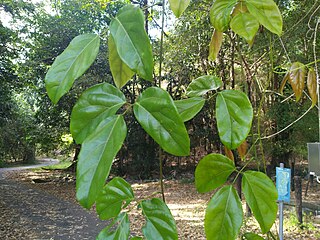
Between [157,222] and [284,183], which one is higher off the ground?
[157,222]

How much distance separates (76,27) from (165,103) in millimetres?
7731

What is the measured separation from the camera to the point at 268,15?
0.33 m

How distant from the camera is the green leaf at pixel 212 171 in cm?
32

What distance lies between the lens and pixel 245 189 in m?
0.31

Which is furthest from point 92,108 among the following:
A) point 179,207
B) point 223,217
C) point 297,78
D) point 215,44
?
point 179,207

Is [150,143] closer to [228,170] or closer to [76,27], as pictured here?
[76,27]

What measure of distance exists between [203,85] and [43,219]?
204 inches

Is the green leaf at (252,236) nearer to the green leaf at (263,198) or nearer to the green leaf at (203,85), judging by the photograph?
the green leaf at (263,198)

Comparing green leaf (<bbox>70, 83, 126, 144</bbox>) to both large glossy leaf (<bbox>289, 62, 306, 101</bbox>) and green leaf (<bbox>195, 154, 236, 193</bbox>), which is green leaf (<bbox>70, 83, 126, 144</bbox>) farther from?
large glossy leaf (<bbox>289, 62, 306, 101</bbox>)

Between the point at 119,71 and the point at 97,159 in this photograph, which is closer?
the point at 97,159

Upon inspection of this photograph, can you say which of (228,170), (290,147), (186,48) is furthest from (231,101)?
(290,147)

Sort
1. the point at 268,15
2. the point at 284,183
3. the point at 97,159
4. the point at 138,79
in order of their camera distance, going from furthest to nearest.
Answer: the point at 138,79 → the point at 284,183 → the point at 268,15 → the point at 97,159

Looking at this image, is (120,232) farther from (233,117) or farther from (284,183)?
(284,183)

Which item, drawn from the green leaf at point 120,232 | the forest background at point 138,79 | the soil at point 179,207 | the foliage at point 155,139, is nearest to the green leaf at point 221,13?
the foliage at point 155,139
